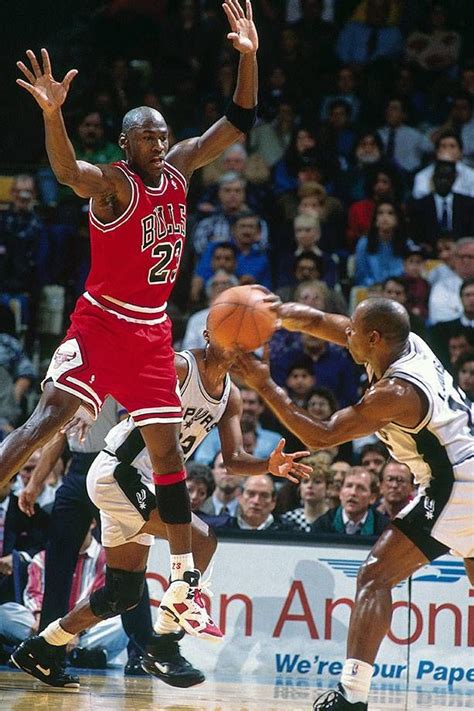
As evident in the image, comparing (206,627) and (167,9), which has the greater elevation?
(167,9)

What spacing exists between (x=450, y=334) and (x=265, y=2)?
6091 millimetres

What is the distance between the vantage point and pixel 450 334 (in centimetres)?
1116

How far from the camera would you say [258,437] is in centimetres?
1066

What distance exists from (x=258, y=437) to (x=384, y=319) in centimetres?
450

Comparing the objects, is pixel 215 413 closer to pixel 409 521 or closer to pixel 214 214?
pixel 409 521

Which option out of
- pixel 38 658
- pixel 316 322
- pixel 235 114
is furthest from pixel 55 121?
pixel 38 658

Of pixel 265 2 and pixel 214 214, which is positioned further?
pixel 265 2

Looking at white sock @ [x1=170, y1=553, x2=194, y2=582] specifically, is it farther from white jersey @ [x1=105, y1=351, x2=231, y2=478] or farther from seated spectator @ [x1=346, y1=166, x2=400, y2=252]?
seated spectator @ [x1=346, y1=166, x2=400, y2=252]

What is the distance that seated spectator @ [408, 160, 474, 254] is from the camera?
1270cm

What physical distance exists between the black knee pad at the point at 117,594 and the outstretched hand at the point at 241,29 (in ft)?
9.67

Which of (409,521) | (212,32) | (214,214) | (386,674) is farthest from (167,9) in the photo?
(409,521)

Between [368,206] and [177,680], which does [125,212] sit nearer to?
[177,680]

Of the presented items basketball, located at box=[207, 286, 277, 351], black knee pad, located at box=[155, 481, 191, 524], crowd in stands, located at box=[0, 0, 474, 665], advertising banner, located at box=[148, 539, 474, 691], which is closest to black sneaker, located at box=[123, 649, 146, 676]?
crowd in stands, located at box=[0, 0, 474, 665]

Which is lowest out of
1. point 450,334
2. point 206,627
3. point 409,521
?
point 206,627
